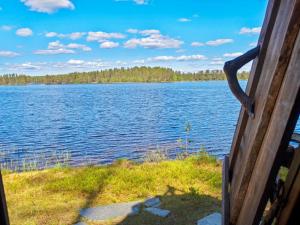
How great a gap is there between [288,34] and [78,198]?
16.9 ft

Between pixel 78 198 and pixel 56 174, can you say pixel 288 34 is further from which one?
pixel 56 174

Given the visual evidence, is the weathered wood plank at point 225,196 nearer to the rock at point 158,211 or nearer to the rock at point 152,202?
the rock at point 158,211

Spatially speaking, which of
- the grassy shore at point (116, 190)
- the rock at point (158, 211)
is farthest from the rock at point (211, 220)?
the rock at point (158, 211)

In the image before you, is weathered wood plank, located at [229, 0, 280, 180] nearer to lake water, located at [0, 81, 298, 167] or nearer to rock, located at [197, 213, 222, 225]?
rock, located at [197, 213, 222, 225]

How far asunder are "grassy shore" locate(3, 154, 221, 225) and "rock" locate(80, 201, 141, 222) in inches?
6.1

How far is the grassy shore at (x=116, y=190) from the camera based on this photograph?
475 cm

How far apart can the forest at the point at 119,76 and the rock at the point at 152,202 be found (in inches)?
3331

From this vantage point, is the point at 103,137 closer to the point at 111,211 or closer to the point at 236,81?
the point at 111,211

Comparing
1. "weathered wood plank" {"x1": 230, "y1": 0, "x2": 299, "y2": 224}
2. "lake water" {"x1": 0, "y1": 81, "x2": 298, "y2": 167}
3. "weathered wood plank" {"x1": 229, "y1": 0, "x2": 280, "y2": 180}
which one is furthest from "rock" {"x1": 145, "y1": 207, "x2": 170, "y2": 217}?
"lake water" {"x1": 0, "y1": 81, "x2": 298, "y2": 167}

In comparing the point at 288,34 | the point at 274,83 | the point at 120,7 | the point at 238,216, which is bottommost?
the point at 238,216

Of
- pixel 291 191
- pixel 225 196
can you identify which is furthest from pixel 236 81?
pixel 225 196

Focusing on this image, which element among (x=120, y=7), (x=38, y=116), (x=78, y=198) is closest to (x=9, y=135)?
(x=38, y=116)

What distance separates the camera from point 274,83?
1.11 metres

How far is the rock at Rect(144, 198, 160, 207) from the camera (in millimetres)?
5100
